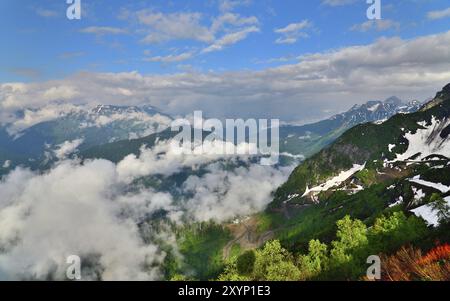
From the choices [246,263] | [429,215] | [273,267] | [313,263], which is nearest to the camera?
[273,267]

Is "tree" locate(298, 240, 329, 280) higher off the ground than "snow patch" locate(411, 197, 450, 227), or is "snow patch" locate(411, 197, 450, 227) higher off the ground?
"snow patch" locate(411, 197, 450, 227)

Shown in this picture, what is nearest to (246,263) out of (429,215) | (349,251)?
(349,251)

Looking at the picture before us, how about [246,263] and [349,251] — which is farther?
[246,263]

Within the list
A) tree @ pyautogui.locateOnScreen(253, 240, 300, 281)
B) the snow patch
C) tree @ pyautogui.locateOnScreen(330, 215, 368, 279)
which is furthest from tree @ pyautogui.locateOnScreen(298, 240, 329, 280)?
the snow patch

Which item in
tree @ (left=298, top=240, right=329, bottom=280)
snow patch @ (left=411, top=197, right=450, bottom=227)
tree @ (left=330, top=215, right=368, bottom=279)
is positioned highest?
snow patch @ (left=411, top=197, right=450, bottom=227)

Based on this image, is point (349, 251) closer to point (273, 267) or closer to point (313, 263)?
point (313, 263)

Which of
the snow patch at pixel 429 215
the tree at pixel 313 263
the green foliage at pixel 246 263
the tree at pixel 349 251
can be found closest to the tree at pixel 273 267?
the tree at pixel 313 263

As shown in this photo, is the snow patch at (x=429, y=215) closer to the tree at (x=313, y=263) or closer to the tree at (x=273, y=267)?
the tree at (x=313, y=263)

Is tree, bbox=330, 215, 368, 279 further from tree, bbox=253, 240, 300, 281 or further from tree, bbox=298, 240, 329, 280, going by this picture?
tree, bbox=253, 240, 300, 281
